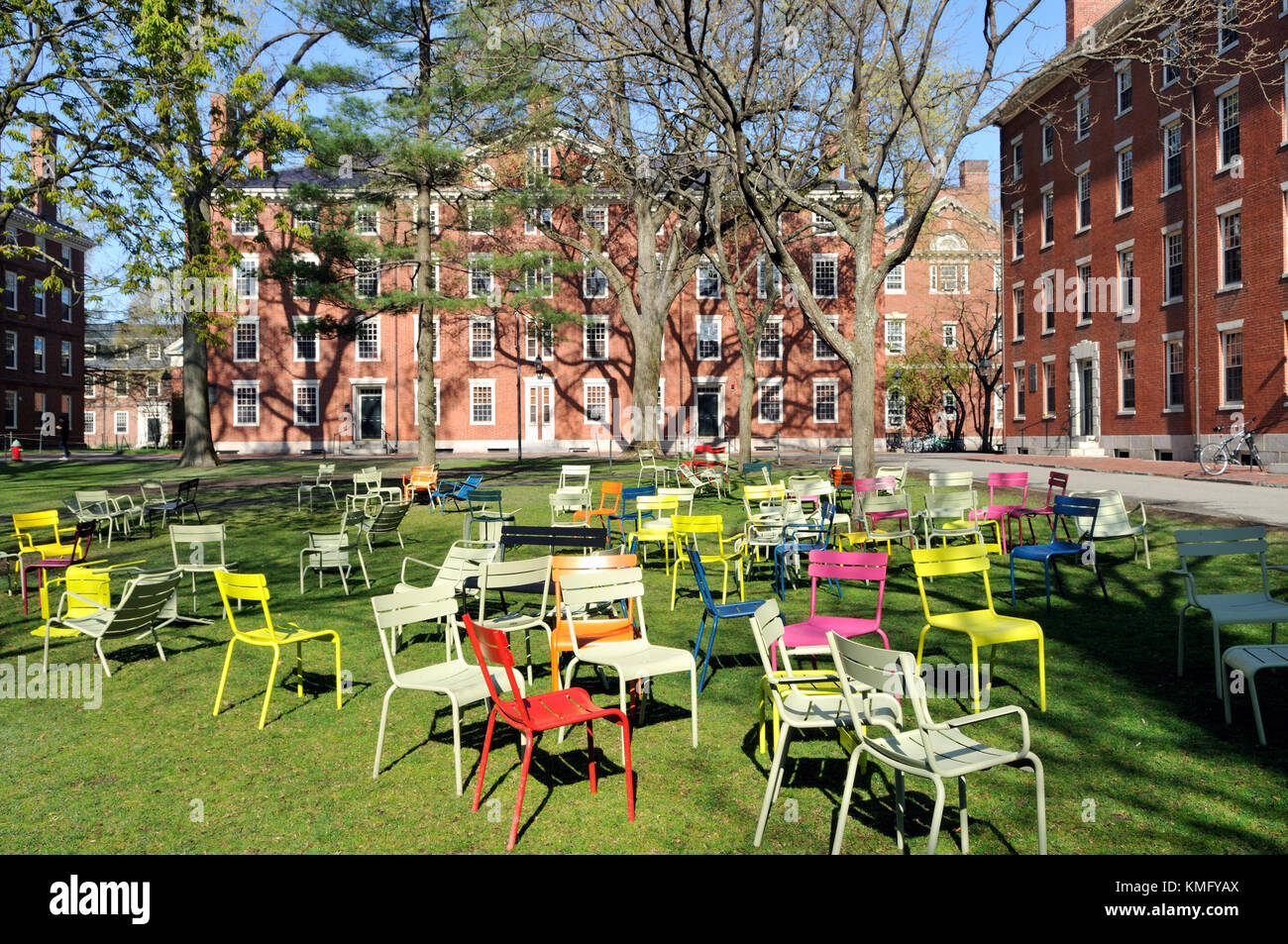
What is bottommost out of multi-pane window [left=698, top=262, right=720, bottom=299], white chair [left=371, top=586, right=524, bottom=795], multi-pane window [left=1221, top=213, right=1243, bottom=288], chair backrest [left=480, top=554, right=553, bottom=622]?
white chair [left=371, top=586, right=524, bottom=795]

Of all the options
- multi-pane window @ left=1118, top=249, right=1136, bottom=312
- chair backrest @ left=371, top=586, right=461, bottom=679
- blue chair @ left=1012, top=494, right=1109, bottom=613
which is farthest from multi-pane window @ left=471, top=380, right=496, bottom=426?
chair backrest @ left=371, top=586, right=461, bottom=679

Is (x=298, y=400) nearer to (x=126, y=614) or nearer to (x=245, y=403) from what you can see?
(x=245, y=403)

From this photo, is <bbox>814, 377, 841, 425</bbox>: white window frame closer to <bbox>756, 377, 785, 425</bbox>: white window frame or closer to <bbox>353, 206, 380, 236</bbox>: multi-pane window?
<bbox>756, 377, 785, 425</bbox>: white window frame

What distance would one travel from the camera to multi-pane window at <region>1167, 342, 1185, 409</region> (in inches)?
1134

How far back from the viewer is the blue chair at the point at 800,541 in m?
9.58

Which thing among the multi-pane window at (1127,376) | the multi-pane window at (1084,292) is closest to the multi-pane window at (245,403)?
the multi-pane window at (1084,292)

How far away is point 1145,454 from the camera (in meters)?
30.7

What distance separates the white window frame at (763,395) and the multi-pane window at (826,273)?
526 cm

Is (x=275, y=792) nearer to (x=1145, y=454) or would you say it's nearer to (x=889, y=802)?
(x=889, y=802)

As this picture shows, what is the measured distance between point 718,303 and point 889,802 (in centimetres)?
4293

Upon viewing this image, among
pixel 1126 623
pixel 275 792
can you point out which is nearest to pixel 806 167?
pixel 1126 623

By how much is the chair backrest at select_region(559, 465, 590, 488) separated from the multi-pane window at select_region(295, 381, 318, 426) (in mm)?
28742

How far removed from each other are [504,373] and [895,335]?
69.2ft

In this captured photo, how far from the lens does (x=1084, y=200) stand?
34375 millimetres
